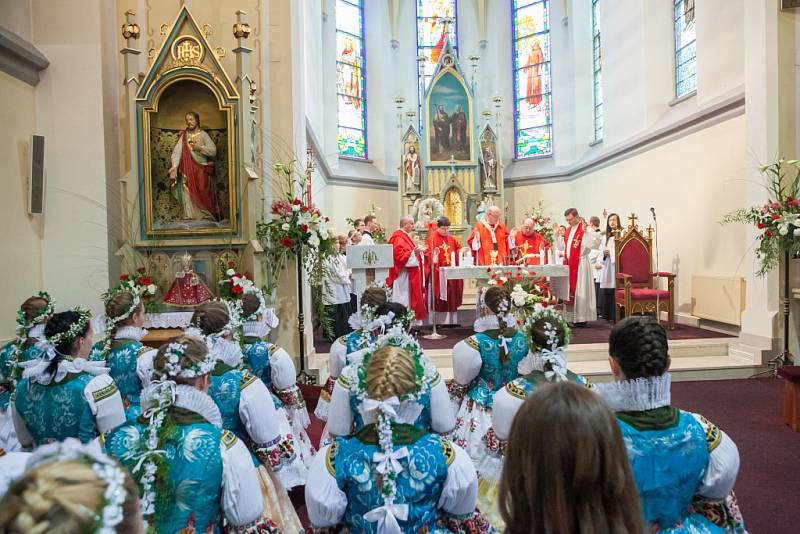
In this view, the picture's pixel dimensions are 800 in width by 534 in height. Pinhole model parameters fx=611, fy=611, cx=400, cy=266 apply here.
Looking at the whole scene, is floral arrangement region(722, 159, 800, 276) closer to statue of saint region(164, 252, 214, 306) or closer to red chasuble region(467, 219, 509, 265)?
red chasuble region(467, 219, 509, 265)

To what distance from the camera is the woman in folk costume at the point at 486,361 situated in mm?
3705

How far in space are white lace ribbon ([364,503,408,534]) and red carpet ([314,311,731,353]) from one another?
6.47m

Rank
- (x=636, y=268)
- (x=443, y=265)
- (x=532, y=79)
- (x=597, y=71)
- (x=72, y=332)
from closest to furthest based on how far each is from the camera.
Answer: (x=72, y=332) → (x=636, y=268) → (x=443, y=265) → (x=597, y=71) → (x=532, y=79)

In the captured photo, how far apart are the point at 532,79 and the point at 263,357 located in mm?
16829

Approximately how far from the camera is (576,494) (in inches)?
45.8

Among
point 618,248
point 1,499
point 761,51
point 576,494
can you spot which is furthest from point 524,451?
point 618,248

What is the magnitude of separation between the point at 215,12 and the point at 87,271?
3470 mm

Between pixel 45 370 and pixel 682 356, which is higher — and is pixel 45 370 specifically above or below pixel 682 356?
above

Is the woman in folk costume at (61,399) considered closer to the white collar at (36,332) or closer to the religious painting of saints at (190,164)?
the white collar at (36,332)

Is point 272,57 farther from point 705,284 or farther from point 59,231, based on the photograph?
point 705,284

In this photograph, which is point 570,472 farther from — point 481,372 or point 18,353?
point 18,353

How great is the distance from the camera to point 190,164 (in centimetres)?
703

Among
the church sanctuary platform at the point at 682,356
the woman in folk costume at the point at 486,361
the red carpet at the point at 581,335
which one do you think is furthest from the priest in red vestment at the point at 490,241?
the woman in folk costume at the point at 486,361

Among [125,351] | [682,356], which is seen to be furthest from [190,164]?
[682,356]
